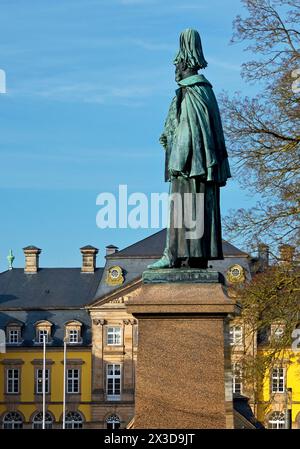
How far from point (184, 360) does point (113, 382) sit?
59.9m

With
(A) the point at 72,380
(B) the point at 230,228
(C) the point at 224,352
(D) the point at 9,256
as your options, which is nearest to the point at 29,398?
(A) the point at 72,380

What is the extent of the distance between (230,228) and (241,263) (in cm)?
4613

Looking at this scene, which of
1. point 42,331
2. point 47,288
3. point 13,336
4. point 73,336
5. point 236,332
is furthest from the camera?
point 47,288

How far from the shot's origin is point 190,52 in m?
15.4

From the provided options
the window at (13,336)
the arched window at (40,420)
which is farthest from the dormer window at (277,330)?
the window at (13,336)

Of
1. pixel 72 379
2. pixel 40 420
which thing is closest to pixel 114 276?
pixel 72 379

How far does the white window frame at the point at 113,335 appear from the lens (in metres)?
74.2

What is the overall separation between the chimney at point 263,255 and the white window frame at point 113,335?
50.5 metres

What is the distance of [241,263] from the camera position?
69750mm

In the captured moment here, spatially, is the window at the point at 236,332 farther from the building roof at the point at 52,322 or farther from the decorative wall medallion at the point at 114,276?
the building roof at the point at 52,322

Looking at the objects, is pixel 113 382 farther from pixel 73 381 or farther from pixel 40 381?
pixel 40 381
